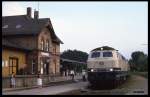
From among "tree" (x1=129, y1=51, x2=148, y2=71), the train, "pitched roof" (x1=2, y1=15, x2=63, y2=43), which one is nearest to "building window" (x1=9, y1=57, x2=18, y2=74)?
"pitched roof" (x1=2, y1=15, x2=63, y2=43)

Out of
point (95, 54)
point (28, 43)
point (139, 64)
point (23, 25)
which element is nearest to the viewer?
point (95, 54)

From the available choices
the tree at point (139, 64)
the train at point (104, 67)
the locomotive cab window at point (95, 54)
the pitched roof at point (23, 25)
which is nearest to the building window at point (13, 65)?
the pitched roof at point (23, 25)

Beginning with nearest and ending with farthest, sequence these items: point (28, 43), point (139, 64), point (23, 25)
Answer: point (28, 43)
point (23, 25)
point (139, 64)

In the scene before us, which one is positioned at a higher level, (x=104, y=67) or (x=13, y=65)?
(x=13, y=65)

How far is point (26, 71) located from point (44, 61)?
175 inches

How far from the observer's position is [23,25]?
47062 millimetres

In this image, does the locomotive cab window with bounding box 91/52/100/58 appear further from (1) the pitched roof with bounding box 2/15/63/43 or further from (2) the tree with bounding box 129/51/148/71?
(2) the tree with bounding box 129/51/148/71

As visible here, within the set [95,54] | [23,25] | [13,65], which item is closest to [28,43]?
[23,25]

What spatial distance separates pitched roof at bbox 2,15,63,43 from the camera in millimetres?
45081

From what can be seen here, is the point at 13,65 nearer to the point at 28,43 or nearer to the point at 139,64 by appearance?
the point at 28,43

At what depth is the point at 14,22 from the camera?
48.8 metres

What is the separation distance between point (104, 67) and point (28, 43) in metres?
17.4

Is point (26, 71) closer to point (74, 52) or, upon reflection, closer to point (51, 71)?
point (51, 71)

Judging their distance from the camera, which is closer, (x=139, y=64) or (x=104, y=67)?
(x=104, y=67)
